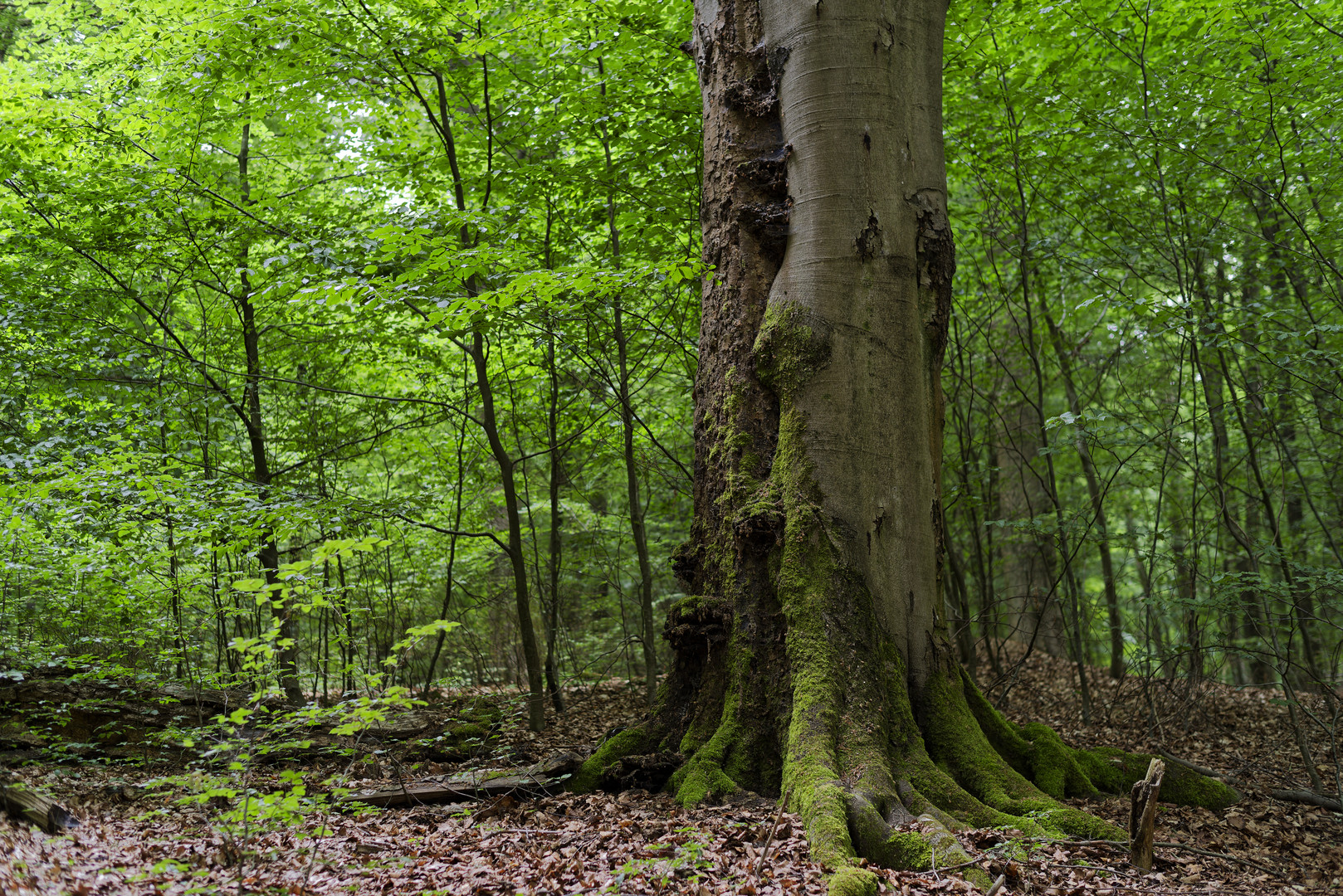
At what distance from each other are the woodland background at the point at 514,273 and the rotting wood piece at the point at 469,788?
4.39 ft

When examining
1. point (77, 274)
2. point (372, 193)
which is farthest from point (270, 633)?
point (77, 274)

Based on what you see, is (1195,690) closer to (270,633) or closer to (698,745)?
(698,745)

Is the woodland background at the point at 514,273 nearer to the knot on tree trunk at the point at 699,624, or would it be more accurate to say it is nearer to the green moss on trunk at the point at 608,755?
the knot on tree trunk at the point at 699,624

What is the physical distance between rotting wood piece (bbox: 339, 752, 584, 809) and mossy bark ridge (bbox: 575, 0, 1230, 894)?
23cm

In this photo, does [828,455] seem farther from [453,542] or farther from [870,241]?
[453,542]

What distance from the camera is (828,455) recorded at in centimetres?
389

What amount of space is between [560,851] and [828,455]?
221 cm

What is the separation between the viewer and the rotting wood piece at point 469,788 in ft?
13.4

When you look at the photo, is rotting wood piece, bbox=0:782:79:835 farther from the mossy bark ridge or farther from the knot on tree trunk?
the knot on tree trunk

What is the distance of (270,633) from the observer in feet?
8.83

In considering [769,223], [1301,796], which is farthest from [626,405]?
[1301,796]

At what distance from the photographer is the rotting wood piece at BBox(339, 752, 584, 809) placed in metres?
4.10

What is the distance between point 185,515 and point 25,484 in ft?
2.99

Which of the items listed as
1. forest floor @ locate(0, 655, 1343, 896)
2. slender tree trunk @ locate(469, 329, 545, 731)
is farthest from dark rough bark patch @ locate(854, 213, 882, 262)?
slender tree trunk @ locate(469, 329, 545, 731)
